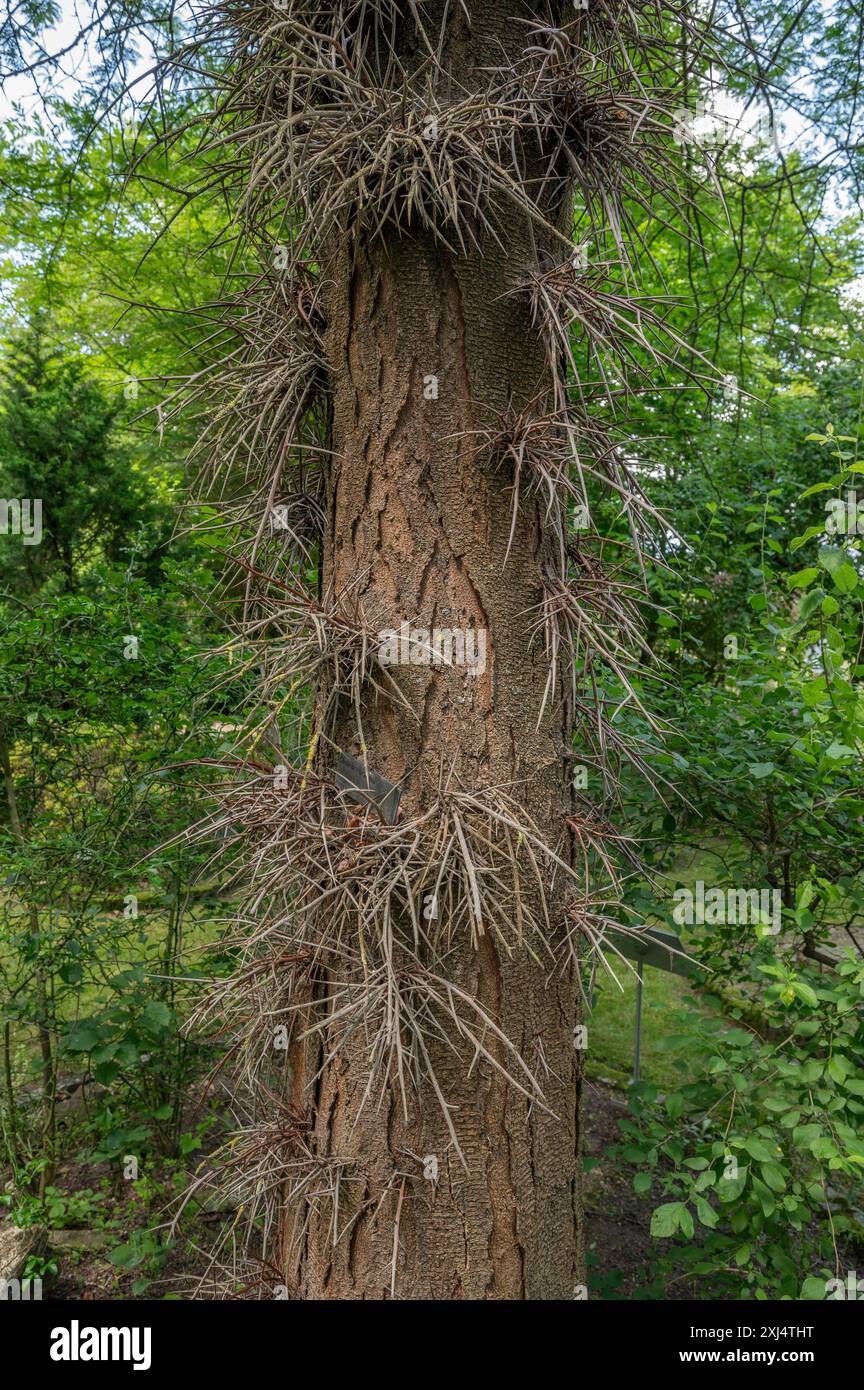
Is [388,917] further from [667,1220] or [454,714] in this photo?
[667,1220]

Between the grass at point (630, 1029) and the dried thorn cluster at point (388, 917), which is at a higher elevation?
the dried thorn cluster at point (388, 917)

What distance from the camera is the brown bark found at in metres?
1.33

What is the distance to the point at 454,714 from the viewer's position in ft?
4.53

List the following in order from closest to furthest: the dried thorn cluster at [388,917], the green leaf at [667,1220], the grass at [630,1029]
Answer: the dried thorn cluster at [388,917], the green leaf at [667,1220], the grass at [630,1029]

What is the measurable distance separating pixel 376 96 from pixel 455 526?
651 mm

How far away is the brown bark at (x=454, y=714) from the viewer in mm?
1327

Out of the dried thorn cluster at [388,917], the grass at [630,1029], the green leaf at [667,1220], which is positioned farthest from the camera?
the grass at [630,1029]

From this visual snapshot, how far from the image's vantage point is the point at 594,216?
5.22 ft

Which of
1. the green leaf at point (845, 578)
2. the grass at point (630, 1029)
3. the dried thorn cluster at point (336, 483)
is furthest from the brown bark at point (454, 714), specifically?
the grass at point (630, 1029)

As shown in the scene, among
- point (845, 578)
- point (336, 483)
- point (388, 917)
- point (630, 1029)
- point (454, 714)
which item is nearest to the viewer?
point (388, 917)

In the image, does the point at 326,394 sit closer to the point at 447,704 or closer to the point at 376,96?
the point at 376,96

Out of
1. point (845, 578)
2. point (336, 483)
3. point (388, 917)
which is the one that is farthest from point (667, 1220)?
point (336, 483)

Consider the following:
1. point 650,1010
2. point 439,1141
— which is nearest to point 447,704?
point 439,1141

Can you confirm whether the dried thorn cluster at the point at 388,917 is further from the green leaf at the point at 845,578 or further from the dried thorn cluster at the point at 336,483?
the green leaf at the point at 845,578
